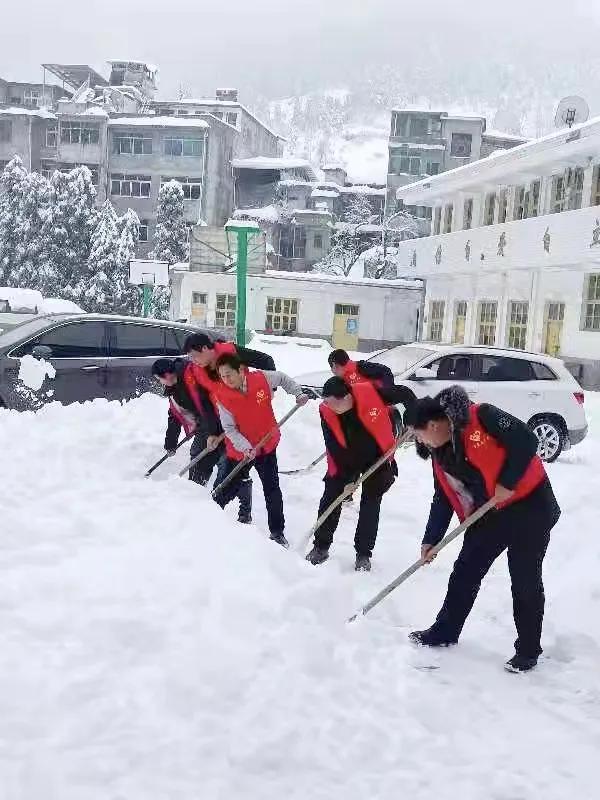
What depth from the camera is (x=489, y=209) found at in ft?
91.0

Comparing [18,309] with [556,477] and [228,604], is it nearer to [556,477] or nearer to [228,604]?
[556,477]

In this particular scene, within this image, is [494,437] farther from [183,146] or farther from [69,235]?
[183,146]

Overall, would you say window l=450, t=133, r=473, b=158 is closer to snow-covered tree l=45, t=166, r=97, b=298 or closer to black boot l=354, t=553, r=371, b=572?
snow-covered tree l=45, t=166, r=97, b=298

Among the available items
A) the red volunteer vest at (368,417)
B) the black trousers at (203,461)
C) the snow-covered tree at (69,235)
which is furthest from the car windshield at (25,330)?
the snow-covered tree at (69,235)

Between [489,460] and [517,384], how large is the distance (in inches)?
286

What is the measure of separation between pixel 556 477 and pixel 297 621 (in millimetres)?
6334

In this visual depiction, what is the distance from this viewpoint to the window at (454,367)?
11398 millimetres

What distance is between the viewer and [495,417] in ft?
14.1

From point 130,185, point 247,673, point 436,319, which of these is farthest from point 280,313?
point 247,673

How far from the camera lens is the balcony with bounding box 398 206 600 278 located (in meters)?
21.2

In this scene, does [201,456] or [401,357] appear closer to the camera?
[201,456]

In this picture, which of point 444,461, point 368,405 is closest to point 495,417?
point 444,461

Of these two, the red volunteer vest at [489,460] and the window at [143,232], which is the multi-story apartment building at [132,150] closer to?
the window at [143,232]

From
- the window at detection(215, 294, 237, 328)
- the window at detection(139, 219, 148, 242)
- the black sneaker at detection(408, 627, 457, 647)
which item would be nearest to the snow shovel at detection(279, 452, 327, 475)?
the black sneaker at detection(408, 627, 457, 647)
